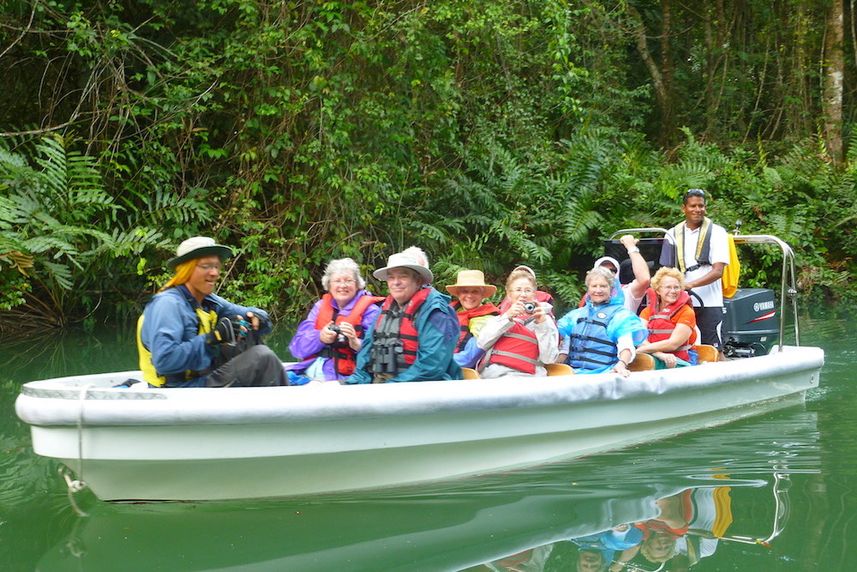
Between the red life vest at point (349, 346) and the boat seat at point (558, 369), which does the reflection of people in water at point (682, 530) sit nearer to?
the boat seat at point (558, 369)

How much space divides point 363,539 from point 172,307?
1.29m

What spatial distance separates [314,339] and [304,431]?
125 centimetres

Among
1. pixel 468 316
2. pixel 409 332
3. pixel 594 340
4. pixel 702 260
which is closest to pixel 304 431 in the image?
pixel 409 332

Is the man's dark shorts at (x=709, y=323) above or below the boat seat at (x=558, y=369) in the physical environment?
above

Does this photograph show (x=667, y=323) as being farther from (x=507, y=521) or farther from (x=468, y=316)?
(x=507, y=521)

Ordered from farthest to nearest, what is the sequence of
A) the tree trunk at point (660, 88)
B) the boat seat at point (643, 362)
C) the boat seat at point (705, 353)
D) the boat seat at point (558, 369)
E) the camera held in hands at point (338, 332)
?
1. the tree trunk at point (660, 88)
2. the boat seat at point (705, 353)
3. the boat seat at point (643, 362)
4. the boat seat at point (558, 369)
5. the camera held in hands at point (338, 332)

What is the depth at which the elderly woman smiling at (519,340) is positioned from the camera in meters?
5.19

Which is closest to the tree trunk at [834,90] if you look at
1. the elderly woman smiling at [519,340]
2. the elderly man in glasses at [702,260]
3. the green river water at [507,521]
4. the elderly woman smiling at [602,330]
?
the elderly man in glasses at [702,260]

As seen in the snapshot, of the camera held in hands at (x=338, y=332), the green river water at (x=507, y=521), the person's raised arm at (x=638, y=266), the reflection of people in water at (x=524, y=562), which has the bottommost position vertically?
the reflection of people in water at (x=524, y=562)

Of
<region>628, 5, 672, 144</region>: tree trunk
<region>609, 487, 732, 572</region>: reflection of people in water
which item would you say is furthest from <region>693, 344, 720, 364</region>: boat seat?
<region>628, 5, 672, 144</region>: tree trunk

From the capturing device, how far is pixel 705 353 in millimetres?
6395

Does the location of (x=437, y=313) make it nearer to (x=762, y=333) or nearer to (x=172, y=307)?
(x=172, y=307)

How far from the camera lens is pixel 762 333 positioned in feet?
23.2

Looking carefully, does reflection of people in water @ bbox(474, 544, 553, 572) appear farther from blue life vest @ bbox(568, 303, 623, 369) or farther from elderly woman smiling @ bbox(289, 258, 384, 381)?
blue life vest @ bbox(568, 303, 623, 369)
